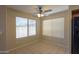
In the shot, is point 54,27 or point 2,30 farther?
point 54,27

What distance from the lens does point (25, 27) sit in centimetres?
149

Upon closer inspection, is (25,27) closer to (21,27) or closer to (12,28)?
(21,27)

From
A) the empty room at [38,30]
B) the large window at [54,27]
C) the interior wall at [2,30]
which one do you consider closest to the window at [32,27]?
the empty room at [38,30]

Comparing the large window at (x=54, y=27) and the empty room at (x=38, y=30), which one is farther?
the large window at (x=54, y=27)

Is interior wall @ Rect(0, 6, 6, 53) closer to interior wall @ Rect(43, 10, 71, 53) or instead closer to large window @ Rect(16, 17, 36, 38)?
large window @ Rect(16, 17, 36, 38)

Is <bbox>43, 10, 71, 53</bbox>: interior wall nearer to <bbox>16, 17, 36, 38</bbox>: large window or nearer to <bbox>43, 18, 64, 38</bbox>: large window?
<bbox>43, 18, 64, 38</bbox>: large window

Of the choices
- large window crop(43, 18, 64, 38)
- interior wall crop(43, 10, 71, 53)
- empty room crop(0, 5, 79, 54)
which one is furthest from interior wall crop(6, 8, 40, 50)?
interior wall crop(43, 10, 71, 53)

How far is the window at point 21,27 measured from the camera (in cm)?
141

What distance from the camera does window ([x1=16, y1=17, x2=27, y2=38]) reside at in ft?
4.63

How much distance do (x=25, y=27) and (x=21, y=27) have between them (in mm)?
74

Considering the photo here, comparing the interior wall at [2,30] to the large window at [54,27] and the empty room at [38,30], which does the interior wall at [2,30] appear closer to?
the empty room at [38,30]

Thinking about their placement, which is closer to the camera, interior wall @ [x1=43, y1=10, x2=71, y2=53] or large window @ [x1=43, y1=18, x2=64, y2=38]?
interior wall @ [x1=43, y1=10, x2=71, y2=53]

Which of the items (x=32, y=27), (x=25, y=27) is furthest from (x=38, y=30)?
(x=25, y=27)

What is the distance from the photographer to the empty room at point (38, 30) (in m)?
1.31
